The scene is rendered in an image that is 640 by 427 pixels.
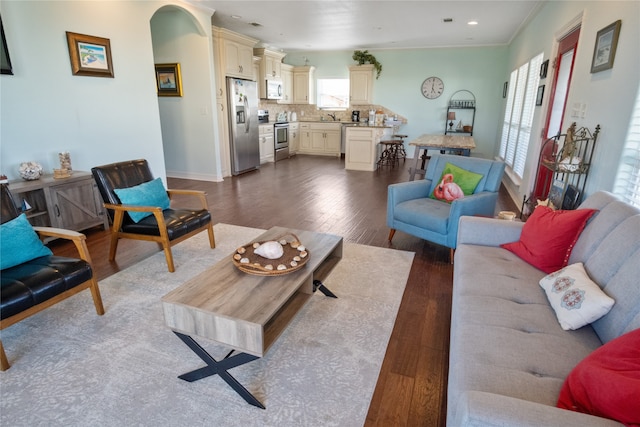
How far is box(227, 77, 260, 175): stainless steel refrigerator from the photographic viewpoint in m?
6.14

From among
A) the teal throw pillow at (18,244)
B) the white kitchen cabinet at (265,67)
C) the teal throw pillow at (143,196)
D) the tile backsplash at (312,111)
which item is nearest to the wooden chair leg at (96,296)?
the teal throw pillow at (18,244)

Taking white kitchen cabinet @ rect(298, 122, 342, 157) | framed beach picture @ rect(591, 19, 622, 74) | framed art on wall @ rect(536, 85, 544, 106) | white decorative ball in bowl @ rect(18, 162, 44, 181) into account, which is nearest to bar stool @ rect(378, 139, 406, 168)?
white kitchen cabinet @ rect(298, 122, 342, 157)

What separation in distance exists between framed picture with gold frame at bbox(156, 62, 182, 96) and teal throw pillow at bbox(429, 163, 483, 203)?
15.0 ft

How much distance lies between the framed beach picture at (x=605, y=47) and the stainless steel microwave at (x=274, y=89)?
6.43 meters

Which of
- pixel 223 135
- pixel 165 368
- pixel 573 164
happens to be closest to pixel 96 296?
pixel 165 368

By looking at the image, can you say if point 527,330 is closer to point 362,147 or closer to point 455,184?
point 455,184

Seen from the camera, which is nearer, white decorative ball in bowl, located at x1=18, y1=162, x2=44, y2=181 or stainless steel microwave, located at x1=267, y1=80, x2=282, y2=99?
white decorative ball in bowl, located at x1=18, y1=162, x2=44, y2=181

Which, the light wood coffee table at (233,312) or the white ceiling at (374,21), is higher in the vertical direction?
the white ceiling at (374,21)

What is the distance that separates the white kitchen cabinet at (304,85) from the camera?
905 centimetres

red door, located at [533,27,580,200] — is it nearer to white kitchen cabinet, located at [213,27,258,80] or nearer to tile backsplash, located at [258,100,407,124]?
white kitchen cabinet, located at [213,27,258,80]

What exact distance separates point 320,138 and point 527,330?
8.24 m

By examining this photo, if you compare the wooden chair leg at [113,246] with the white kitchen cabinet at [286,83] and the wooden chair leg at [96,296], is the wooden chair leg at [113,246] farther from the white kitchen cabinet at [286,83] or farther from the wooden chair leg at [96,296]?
the white kitchen cabinet at [286,83]

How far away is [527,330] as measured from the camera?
140 cm

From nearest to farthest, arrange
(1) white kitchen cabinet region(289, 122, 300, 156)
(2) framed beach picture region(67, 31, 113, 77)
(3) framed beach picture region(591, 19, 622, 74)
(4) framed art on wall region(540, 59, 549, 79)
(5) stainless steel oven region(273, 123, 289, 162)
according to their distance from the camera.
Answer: (3) framed beach picture region(591, 19, 622, 74)
(2) framed beach picture region(67, 31, 113, 77)
(4) framed art on wall region(540, 59, 549, 79)
(5) stainless steel oven region(273, 123, 289, 162)
(1) white kitchen cabinet region(289, 122, 300, 156)
